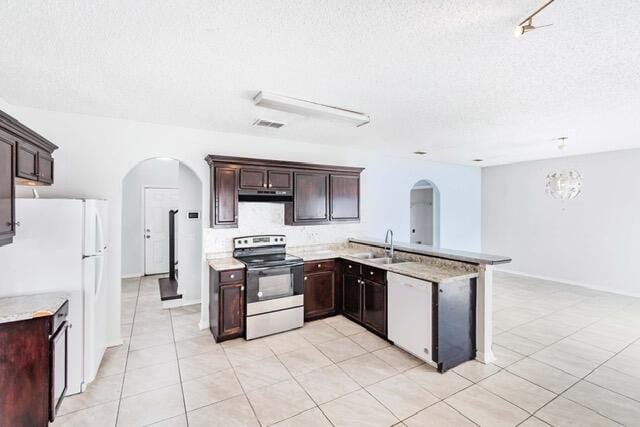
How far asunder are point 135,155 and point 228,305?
214cm

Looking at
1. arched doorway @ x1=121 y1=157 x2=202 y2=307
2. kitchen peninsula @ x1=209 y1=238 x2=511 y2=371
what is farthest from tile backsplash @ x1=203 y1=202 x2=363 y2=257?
arched doorway @ x1=121 y1=157 x2=202 y2=307

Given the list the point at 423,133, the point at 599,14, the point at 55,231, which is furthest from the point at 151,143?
the point at 599,14

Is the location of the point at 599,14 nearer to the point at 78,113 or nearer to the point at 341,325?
the point at 341,325

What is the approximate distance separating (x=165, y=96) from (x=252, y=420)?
9.58 feet

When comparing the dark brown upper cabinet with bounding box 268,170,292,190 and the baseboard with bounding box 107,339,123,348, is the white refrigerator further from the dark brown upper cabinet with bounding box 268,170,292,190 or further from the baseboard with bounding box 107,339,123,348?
the dark brown upper cabinet with bounding box 268,170,292,190

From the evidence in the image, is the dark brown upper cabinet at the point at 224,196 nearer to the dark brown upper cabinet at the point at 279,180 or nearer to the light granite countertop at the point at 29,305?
the dark brown upper cabinet at the point at 279,180

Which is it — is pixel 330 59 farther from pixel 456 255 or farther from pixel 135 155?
pixel 135 155

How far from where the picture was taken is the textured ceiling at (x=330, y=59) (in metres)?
1.63

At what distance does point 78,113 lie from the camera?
3.30m

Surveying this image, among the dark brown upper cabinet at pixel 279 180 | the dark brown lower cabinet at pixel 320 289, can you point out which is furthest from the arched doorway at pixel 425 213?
the dark brown upper cabinet at pixel 279 180

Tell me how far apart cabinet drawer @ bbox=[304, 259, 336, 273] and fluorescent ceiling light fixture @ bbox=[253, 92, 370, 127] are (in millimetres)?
1901

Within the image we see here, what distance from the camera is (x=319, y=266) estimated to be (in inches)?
162

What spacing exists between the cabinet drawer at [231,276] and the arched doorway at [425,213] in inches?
185

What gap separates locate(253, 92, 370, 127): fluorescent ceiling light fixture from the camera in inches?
110
